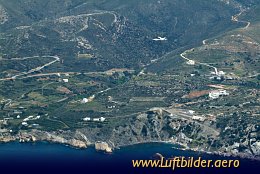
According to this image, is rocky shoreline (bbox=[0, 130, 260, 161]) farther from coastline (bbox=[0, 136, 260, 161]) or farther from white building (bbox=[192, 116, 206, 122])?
white building (bbox=[192, 116, 206, 122])

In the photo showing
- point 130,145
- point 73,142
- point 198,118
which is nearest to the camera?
point 130,145

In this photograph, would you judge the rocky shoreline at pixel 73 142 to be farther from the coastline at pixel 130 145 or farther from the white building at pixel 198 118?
the white building at pixel 198 118

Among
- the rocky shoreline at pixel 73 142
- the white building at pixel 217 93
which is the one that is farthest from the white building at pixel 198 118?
the white building at pixel 217 93

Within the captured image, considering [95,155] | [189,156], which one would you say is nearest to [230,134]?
[189,156]

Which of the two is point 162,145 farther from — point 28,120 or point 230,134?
point 28,120

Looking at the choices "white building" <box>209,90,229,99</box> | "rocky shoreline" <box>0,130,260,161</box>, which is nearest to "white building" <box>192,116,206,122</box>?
"rocky shoreline" <box>0,130,260,161</box>

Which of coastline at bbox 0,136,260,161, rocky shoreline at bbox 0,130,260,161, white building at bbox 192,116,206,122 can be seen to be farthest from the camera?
white building at bbox 192,116,206,122

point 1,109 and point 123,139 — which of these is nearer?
point 123,139

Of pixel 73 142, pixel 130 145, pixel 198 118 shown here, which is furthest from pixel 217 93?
pixel 73 142

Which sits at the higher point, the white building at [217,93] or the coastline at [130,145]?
the white building at [217,93]

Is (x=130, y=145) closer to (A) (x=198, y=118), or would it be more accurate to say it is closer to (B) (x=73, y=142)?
(B) (x=73, y=142)

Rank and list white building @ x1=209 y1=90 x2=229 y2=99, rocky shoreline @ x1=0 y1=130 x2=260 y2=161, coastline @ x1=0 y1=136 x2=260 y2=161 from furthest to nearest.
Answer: white building @ x1=209 y1=90 x2=229 y2=99
rocky shoreline @ x1=0 y1=130 x2=260 y2=161
coastline @ x1=0 y1=136 x2=260 y2=161
